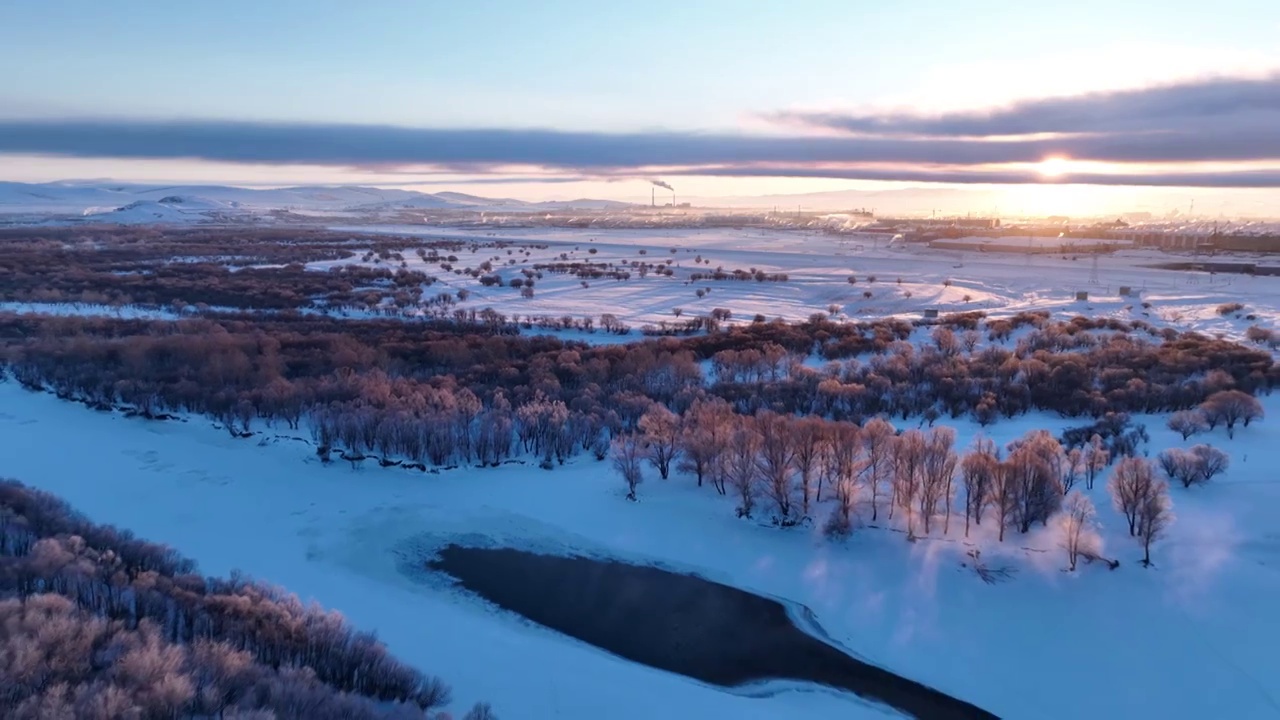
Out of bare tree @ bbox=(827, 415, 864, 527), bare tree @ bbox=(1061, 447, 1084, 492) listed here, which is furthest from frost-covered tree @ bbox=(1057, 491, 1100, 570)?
bare tree @ bbox=(827, 415, 864, 527)

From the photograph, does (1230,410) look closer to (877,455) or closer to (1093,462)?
(1093,462)

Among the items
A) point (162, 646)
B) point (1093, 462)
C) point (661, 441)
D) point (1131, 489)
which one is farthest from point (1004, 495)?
point (162, 646)

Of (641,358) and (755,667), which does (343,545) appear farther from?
(641,358)

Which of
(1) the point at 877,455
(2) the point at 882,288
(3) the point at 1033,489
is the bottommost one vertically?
(3) the point at 1033,489

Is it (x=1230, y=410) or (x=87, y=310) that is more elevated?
(x=1230, y=410)

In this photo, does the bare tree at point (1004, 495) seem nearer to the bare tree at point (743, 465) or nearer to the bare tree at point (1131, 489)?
the bare tree at point (1131, 489)

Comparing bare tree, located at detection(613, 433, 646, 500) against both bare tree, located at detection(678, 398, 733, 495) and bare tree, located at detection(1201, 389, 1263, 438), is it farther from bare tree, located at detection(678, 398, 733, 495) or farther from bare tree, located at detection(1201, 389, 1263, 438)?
bare tree, located at detection(1201, 389, 1263, 438)

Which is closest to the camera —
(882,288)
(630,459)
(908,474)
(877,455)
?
(908,474)
